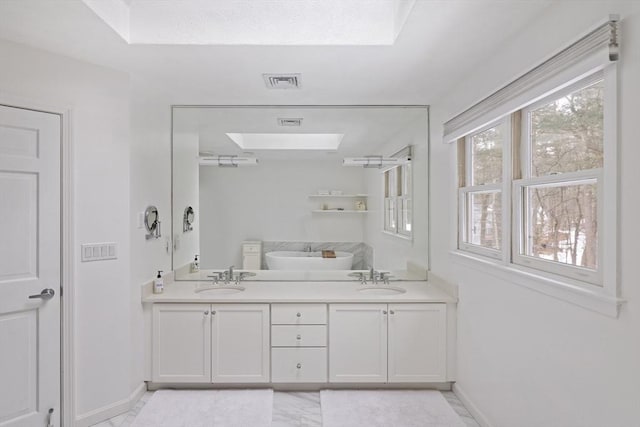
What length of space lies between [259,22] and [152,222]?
1657 millimetres

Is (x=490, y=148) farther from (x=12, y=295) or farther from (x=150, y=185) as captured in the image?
(x=12, y=295)

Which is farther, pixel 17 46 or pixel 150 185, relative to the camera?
pixel 150 185

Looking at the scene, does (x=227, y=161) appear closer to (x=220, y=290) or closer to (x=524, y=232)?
(x=220, y=290)

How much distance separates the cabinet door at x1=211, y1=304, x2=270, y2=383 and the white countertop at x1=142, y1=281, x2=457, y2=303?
10 cm

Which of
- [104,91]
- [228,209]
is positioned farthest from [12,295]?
[228,209]

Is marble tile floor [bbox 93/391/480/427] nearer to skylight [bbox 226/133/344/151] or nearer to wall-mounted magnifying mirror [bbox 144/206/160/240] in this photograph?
wall-mounted magnifying mirror [bbox 144/206/160/240]

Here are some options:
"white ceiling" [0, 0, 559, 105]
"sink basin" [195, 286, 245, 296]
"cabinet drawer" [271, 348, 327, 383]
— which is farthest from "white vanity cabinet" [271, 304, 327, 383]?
"white ceiling" [0, 0, 559, 105]

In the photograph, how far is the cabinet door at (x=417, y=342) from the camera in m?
2.80

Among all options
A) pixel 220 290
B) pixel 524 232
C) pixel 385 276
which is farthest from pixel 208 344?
pixel 524 232

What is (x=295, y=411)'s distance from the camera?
258 cm

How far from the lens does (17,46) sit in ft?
6.88

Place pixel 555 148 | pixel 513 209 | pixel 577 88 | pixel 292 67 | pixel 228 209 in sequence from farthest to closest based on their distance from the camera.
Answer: pixel 228 209 → pixel 292 67 → pixel 513 209 → pixel 555 148 → pixel 577 88

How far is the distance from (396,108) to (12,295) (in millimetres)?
2949

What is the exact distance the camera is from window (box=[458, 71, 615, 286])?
59.3 inches
